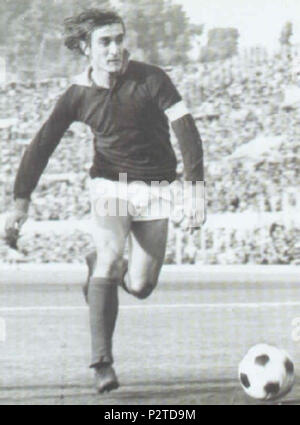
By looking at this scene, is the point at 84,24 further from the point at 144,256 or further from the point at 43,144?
the point at 144,256

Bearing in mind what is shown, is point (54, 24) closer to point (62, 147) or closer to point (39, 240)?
point (62, 147)

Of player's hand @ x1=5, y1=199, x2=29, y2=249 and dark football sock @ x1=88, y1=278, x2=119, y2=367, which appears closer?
dark football sock @ x1=88, y1=278, x2=119, y2=367

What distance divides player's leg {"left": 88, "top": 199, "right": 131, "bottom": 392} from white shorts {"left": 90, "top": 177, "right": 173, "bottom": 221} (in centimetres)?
13

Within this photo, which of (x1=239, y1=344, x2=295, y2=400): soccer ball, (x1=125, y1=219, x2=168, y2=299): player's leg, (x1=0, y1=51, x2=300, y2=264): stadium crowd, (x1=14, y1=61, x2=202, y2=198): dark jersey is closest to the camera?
(x1=239, y1=344, x2=295, y2=400): soccer ball

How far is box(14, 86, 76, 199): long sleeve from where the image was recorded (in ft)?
15.0

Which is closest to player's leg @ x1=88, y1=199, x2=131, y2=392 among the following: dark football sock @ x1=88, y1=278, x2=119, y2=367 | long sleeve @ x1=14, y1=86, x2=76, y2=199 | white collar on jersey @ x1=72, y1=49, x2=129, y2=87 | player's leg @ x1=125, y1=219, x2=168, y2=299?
dark football sock @ x1=88, y1=278, x2=119, y2=367

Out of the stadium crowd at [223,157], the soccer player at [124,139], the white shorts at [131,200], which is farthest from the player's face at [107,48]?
the stadium crowd at [223,157]

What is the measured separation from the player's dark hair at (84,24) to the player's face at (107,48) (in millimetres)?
34

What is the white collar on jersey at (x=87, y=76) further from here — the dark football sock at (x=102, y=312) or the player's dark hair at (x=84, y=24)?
the dark football sock at (x=102, y=312)

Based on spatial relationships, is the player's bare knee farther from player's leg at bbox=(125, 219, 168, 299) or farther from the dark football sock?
the dark football sock

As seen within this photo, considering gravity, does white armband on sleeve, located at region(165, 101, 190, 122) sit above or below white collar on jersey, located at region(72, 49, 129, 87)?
below

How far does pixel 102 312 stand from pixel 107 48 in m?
1.24

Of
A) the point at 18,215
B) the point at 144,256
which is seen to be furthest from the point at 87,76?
the point at 144,256

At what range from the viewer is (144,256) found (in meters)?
4.43
